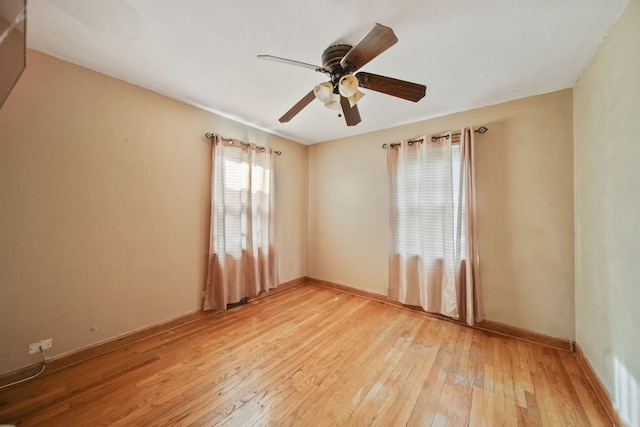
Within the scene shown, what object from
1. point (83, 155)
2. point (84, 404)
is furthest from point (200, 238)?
point (84, 404)

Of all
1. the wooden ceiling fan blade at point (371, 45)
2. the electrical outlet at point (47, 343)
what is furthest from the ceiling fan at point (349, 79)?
the electrical outlet at point (47, 343)

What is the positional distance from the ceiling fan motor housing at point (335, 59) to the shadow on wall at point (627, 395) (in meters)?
2.43

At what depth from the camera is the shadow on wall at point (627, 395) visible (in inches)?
45.5

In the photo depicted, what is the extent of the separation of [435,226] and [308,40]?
7.44 feet

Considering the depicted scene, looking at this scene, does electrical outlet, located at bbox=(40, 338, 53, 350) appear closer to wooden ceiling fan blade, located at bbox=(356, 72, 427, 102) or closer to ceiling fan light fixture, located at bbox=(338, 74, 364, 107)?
ceiling fan light fixture, located at bbox=(338, 74, 364, 107)

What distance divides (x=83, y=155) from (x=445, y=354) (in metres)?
3.56

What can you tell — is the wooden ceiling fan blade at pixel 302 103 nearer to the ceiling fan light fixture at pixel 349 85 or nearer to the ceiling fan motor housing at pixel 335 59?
the ceiling fan motor housing at pixel 335 59

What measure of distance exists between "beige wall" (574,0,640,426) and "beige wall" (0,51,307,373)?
3.38 meters

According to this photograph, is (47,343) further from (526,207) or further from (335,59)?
(526,207)

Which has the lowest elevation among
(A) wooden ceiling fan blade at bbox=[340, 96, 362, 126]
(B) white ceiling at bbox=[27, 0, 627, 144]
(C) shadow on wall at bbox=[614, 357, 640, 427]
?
(C) shadow on wall at bbox=[614, 357, 640, 427]

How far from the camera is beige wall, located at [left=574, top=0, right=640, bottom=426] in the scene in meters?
1.19

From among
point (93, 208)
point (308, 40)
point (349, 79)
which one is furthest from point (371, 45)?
point (93, 208)

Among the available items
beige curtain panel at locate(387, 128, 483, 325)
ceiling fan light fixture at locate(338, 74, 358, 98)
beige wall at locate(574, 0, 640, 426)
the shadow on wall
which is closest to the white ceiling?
beige wall at locate(574, 0, 640, 426)

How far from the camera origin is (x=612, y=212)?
1405 mm
